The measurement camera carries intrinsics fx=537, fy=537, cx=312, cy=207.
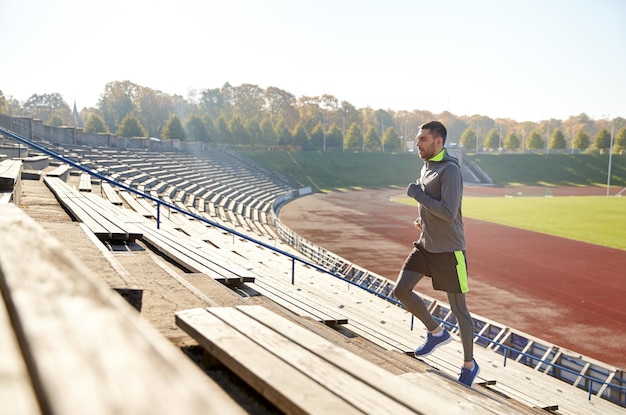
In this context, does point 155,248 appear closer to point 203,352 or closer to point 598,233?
point 203,352

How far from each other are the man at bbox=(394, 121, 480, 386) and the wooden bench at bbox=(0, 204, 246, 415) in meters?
3.58

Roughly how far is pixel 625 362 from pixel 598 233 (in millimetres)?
22704

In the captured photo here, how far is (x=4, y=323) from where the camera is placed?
164 cm

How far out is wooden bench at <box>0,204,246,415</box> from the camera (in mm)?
1169

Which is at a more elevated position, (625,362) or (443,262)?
(443,262)

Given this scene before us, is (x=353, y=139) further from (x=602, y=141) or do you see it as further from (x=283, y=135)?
(x=602, y=141)

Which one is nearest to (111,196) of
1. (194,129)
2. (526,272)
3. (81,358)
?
(81,358)

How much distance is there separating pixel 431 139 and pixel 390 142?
357 feet

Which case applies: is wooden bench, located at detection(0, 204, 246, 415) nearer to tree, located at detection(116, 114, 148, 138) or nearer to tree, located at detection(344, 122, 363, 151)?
tree, located at detection(116, 114, 148, 138)

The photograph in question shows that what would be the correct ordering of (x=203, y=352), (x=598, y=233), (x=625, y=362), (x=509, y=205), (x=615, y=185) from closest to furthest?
(x=203, y=352) → (x=625, y=362) → (x=598, y=233) → (x=509, y=205) → (x=615, y=185)

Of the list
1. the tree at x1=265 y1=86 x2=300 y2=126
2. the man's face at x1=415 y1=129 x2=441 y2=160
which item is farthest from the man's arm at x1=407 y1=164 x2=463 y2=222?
the tree at x1=265 y1=86 x2=300 y2=126

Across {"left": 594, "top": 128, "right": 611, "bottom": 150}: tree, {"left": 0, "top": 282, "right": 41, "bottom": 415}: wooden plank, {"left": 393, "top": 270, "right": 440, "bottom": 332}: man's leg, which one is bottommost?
{"left": 393, "top": 270, "right": 440, "bottom": 332}: man's leg

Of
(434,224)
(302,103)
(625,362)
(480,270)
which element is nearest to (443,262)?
(434,224)

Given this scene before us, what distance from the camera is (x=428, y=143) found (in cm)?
505
